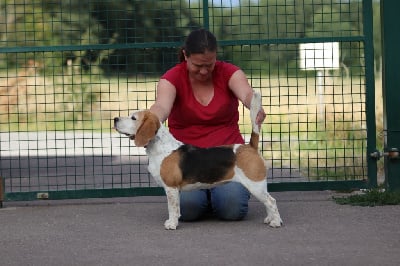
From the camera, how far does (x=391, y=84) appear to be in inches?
360

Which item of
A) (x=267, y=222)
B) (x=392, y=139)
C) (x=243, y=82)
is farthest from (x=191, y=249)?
(x=392, y=139)

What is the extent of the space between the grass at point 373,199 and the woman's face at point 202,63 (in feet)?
6.13

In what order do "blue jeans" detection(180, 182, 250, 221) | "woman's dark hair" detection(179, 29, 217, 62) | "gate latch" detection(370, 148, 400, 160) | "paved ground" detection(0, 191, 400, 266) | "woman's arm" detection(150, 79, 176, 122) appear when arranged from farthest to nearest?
"gate latch" detection(370, 148, 400, 160) < "blue jeans" detection(180, 182, 250, 221) < "woman's arm" detection(150, 79, 176, 122) < "woman's dark hair" detection(179, 29, 217, 62) < "paved ground" detection(0, 191, 400, 266)

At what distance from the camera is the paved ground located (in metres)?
6.32

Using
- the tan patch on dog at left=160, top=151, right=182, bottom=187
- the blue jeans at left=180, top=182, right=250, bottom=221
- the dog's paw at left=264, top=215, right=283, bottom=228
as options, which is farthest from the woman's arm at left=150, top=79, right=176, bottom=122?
the dog's paw at left=264, top=215, right=283, bottom=228

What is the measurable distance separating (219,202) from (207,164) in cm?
52

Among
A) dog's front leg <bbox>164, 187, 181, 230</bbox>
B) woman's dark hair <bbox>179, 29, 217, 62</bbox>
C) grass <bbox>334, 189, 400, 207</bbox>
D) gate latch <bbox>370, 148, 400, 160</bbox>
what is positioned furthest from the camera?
gate latch <bbox>370, 148, 400, 160</bbox>

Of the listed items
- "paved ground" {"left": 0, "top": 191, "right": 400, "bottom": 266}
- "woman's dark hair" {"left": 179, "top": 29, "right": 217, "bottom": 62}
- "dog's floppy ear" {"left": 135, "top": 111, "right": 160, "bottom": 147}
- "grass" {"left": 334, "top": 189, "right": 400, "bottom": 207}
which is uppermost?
"woman's dark hair" {"left": 179, "top": 29, "right": 217, "bottom": 62}

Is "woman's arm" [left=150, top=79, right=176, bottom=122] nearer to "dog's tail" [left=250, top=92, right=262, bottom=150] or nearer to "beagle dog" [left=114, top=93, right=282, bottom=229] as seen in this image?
"beagle dog" [left=114, top=93, right=282, bottom=229]

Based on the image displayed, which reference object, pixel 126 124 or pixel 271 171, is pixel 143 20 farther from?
pixel 126 124

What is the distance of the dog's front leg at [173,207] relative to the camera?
7391 mm

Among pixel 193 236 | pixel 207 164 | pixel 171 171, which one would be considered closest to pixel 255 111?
pixel 207 164

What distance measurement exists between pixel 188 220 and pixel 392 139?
238 centimetres

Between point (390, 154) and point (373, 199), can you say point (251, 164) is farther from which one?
point (390, 154)
